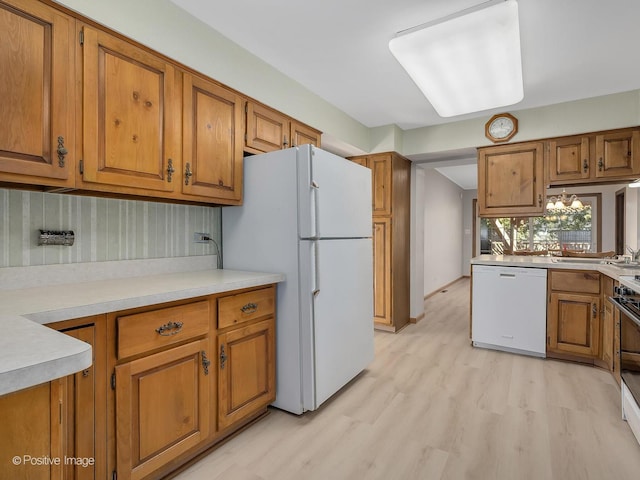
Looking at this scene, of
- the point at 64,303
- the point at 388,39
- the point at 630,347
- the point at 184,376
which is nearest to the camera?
the point at 64,303

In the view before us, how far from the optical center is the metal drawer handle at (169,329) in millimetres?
1464

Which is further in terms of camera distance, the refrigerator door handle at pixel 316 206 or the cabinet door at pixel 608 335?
the cabinet door at pixel 608 335

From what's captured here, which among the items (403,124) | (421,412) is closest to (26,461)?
(421,412)

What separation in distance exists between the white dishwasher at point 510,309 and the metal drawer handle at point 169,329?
283cm

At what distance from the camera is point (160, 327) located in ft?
4.79

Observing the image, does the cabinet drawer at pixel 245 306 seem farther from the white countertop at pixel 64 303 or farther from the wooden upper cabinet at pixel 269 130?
the wooden upper cabinet at pixel 269 130

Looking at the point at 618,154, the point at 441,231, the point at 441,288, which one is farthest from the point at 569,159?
the point at 441,288

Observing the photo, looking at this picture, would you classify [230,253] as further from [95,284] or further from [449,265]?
[449,265]

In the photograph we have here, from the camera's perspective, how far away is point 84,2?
1497 millimetres

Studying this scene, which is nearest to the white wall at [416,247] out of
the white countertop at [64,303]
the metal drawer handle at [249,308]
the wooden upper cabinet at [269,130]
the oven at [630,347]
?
the wooden upper cabinet at [269,130]

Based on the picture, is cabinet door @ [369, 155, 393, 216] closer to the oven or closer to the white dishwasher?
the white dishwasher

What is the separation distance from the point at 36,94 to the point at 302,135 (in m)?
1.86

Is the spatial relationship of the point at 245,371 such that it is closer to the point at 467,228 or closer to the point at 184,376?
the point at 184,376

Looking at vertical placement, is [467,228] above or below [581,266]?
above
